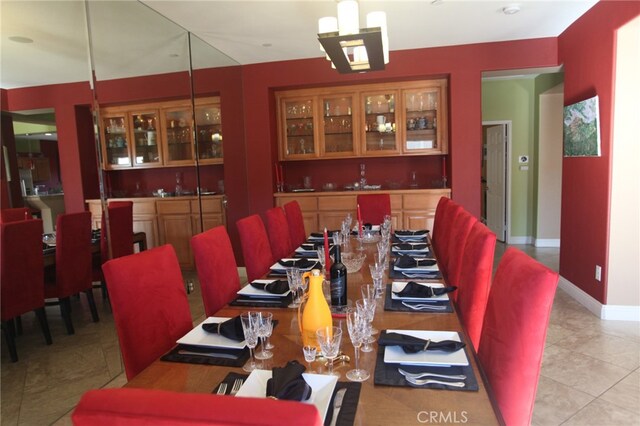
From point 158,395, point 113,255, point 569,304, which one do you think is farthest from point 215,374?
point 569,304

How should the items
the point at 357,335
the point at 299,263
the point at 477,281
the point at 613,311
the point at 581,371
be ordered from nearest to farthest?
the point at 357,335, the point at 477,281, the point at 299,263, the point at 581,371, the point at 613,311

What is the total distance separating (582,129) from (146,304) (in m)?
3.65

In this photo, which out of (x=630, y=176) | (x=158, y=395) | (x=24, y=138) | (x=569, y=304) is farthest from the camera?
(x=569, y=304)

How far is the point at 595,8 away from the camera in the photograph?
126 inches

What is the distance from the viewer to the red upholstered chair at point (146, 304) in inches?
54.6

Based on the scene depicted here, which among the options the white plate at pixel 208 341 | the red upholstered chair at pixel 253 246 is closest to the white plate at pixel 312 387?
the white plate at pixel 208 341

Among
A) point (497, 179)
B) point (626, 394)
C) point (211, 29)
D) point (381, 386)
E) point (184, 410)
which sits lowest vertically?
point (626, 394)

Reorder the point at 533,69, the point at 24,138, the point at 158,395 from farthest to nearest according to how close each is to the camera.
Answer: the point at 533,69 → the point at 24,138 → the point at 158,395

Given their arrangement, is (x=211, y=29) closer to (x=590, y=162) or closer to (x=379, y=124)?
(x=379, y=124)

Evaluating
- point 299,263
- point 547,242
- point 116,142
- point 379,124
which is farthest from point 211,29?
point 547,242

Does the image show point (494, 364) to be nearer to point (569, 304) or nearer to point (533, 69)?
point (569, 304)

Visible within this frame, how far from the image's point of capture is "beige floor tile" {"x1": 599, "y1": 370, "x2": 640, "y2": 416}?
2123mm

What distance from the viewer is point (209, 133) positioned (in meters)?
4.71

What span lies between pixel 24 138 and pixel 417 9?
2.92 m
